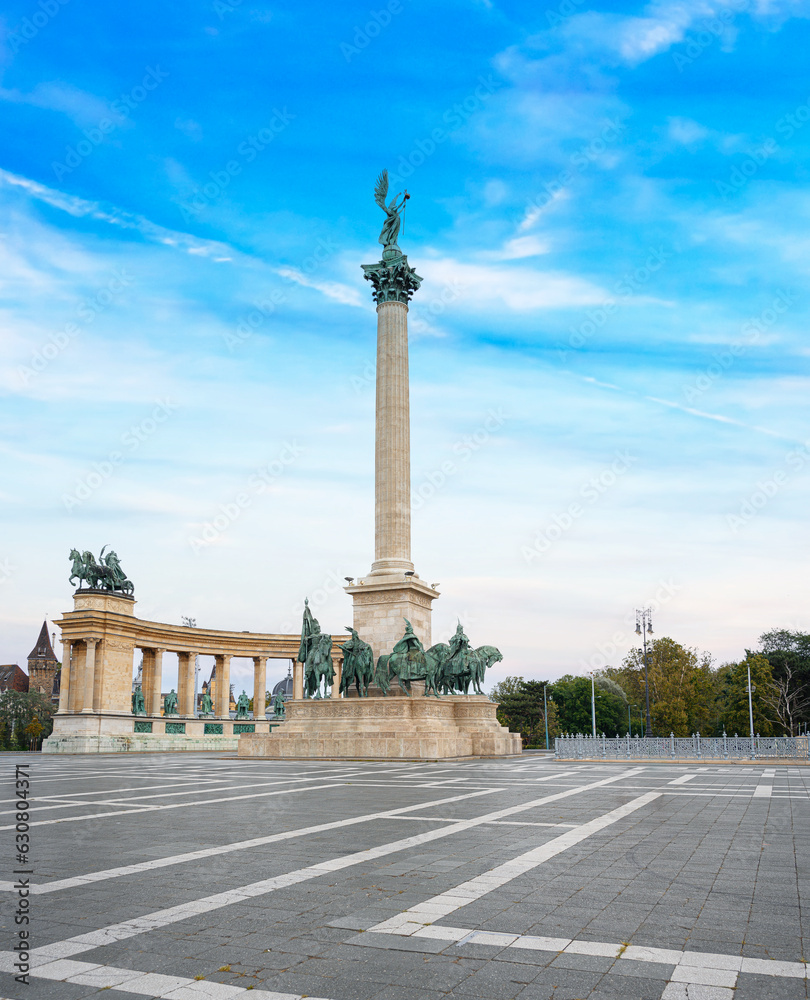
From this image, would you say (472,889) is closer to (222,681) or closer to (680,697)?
(222,681)

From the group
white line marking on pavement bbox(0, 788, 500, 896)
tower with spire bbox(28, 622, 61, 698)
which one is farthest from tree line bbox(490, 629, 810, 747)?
tower with spire bbox(28, 622, 61, 698)

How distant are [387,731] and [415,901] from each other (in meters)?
30.7

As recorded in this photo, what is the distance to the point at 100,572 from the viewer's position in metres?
68.1

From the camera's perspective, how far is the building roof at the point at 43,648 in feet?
516

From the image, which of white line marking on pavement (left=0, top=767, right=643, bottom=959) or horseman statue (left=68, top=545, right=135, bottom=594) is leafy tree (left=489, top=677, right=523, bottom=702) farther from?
white line marking on pavement (left=0, top=767, right=643, bottom=959)

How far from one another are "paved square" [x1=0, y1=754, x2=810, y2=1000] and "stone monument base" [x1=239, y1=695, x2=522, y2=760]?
64.5 ft

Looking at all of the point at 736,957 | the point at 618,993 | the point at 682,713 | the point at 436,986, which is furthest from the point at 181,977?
the point at 682,713

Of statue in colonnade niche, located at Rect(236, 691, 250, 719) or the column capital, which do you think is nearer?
the column capital

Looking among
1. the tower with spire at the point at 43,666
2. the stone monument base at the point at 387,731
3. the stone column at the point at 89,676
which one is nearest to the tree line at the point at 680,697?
the stone monument base at the point at 387,731

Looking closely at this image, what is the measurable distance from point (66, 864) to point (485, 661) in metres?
36.1

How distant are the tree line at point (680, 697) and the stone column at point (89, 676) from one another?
43.7 m

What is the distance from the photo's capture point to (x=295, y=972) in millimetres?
6520

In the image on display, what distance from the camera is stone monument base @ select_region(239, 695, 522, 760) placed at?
37469mm

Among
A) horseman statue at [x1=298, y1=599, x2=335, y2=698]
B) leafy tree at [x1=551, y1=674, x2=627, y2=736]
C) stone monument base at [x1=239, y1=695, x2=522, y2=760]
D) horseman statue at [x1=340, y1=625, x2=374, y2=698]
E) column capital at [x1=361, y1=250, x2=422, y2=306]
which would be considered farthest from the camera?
leafy tree at [x1=551, y1=674, x2=627, y2=736]
